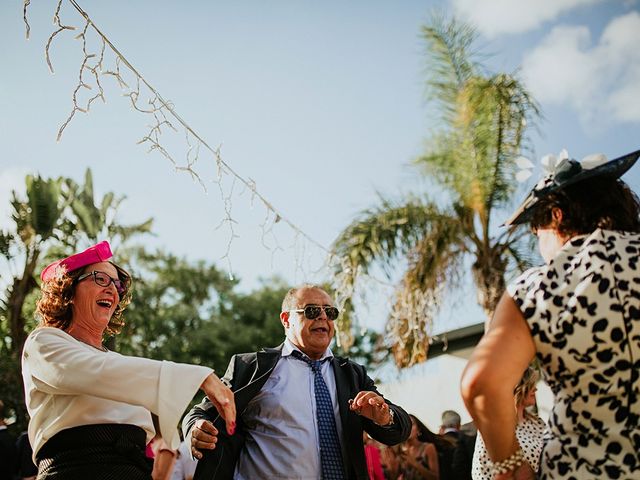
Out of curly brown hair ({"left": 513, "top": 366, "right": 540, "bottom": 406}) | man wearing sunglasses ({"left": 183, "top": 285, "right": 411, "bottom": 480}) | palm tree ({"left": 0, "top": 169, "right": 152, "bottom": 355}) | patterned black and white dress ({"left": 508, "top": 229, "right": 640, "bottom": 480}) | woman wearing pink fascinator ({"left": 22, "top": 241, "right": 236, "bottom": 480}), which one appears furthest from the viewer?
palm tree ({"left": 0, "top": 169, "right": 152, "bottom": 355})

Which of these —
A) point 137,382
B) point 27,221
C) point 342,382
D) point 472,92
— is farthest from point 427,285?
point 27,221

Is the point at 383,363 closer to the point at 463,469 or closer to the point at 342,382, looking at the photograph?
the point at 463,469

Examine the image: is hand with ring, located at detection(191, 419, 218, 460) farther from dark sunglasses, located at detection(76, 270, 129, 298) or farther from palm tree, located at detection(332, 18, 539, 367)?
palm tree, located at detection(332, 18, 539, 367)

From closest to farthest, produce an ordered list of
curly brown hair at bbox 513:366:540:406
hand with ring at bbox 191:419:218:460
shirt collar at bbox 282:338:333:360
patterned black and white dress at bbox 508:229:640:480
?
patterned black and white dress at bbox 508:229:640:480
hand with ring at bbox 191:419:218:460
curly brown hair at bbox 513:366:540:406
shirt collar at bbox 282:338:333:360

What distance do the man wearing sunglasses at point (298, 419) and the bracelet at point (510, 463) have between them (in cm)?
145

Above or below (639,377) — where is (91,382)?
above

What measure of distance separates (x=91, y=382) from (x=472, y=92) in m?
9.14

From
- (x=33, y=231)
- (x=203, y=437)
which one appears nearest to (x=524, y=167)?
(x=203, y=437)

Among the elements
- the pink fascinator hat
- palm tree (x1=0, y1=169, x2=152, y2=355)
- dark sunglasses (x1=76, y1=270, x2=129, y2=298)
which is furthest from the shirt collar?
palm tree (x1=0, y1=169, x2=152, y2=355)

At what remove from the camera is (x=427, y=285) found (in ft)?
34.2

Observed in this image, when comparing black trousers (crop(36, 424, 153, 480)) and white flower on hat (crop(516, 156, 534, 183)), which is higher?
white flower on hat (crop(516, 156, 534, 183))

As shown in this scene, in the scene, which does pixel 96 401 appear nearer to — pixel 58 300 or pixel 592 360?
pixel 58 300

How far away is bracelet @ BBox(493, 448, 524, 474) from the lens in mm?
2342

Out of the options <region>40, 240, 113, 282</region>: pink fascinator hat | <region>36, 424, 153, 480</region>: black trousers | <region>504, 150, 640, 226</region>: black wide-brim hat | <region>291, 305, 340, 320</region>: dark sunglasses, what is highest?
<region>40, 240, 113, 282</region>: pink fascinator hat
